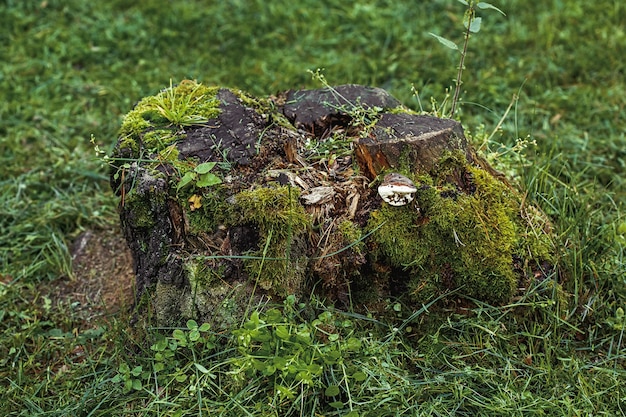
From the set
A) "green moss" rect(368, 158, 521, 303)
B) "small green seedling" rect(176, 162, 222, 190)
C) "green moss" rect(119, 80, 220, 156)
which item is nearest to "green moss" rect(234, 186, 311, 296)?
"small green seedling" rect(176, 162, 222, 190)

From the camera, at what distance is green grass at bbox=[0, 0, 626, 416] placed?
264 cm

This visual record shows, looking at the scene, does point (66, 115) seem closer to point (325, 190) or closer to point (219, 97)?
point (219, 97)

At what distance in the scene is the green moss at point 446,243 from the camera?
2838mm

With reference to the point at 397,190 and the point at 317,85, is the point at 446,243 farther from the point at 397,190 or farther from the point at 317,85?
the point at 317,85

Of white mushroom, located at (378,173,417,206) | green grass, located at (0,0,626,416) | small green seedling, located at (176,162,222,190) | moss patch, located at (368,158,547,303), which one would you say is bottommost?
green grass, located at (0,0,626,416)

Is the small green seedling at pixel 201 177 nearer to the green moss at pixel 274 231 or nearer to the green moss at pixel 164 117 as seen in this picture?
the green moss at pixel 274 231

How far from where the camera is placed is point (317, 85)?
5.15 m

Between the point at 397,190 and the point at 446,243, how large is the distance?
1.16ft

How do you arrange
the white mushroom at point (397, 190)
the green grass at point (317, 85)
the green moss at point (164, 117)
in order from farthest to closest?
the green moss at point (164, 117)
the white mushroom at point (397, 190)
the green grass at point (317, 85)

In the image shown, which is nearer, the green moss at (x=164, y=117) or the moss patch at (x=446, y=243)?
the moss patch at (x=446, y=243)

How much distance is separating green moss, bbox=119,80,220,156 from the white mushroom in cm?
90

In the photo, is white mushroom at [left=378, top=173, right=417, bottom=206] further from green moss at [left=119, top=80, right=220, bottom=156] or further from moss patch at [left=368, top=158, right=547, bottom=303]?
green moss at [left=119, top=80, right=220, bottom=156]

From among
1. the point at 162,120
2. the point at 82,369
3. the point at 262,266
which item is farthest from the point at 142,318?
the point at 162,120

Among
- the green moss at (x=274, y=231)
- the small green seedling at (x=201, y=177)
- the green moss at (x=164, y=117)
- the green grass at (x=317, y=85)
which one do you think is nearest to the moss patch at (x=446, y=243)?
the green grass at (x=317, y=85)
